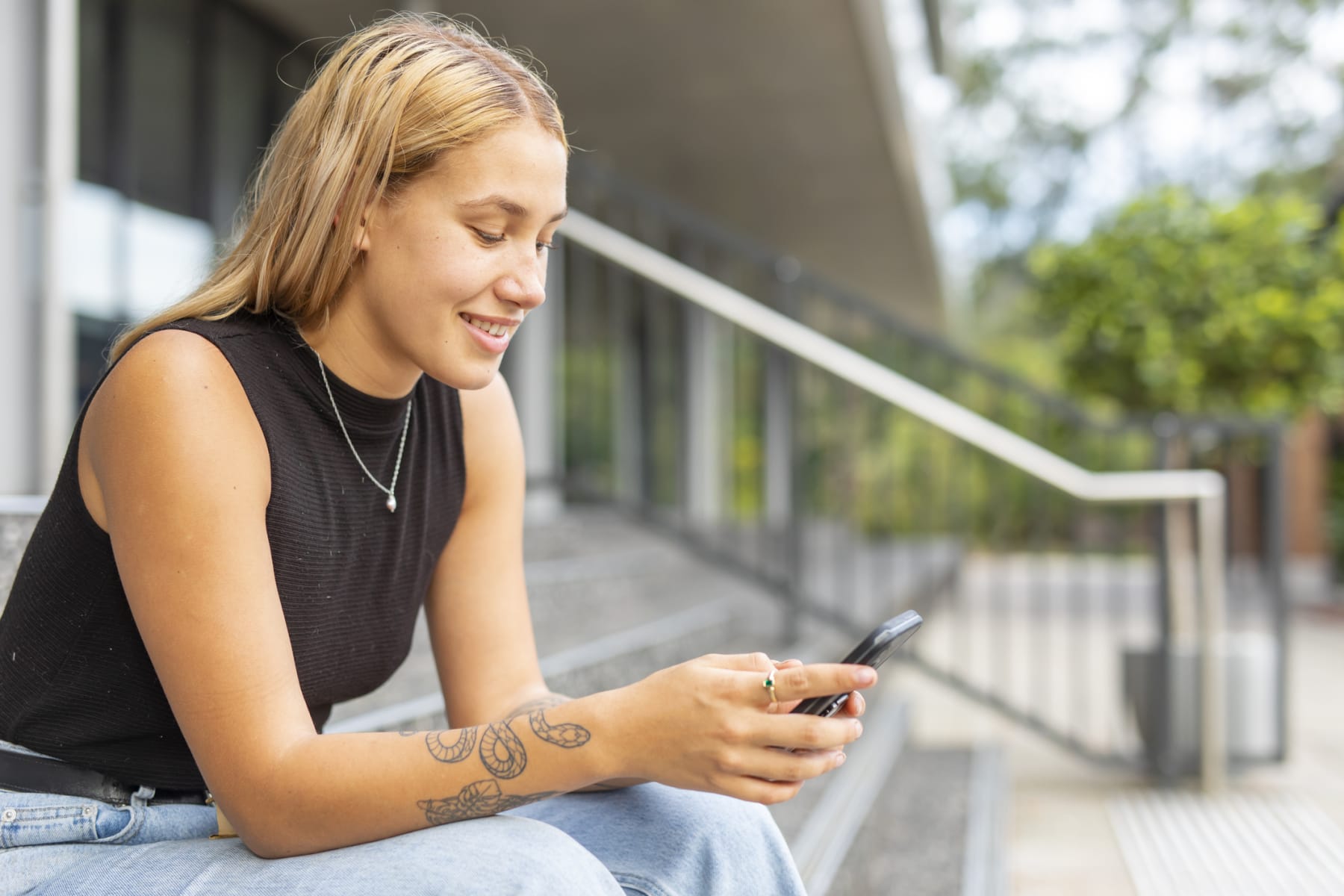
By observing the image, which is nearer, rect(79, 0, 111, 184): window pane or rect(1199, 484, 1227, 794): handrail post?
rect(1199, 484, 1227, 794): handrail post

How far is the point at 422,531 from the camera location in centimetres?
129

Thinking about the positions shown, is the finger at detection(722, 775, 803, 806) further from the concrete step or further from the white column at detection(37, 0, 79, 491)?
the white column at detection(37, 0, 79, 491)

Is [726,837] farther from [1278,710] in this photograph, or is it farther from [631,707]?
[1278,710]

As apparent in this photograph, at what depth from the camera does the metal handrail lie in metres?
3.34

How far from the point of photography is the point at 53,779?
→ 1.06 m

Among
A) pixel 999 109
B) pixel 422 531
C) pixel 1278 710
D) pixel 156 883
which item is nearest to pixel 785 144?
pixel 1278 710

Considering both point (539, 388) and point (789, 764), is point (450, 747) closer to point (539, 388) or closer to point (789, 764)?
point (789, 764)

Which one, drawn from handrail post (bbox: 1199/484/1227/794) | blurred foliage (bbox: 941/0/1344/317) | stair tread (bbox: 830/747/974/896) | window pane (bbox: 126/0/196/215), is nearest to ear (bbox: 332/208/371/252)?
stair tread (bbox: 830/747/974/896)

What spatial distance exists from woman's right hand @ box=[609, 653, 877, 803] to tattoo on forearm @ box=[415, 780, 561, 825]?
0.11 meters

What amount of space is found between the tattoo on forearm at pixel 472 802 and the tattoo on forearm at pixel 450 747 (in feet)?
0.09

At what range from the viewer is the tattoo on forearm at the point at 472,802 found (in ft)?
3.26

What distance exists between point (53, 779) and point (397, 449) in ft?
1.55

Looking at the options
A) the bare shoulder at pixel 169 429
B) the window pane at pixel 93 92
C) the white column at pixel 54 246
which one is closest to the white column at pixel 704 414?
the window pane at pixel 93 92

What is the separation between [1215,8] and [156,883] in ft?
77.0
